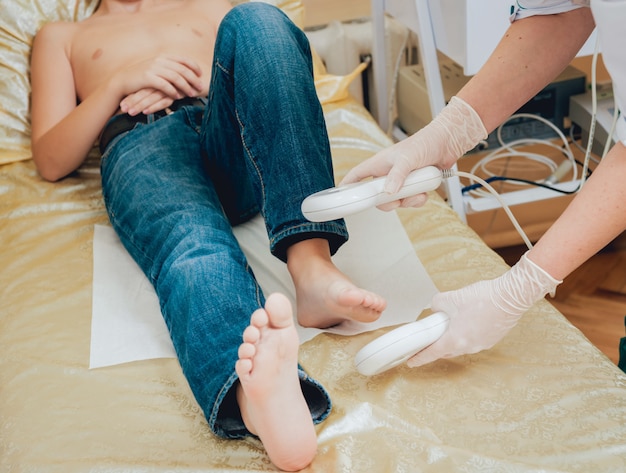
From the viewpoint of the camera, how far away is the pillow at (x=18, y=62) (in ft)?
5.20

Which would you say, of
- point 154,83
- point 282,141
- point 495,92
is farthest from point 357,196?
point 154,83

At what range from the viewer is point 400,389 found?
92 cm

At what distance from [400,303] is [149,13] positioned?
3.18 ft

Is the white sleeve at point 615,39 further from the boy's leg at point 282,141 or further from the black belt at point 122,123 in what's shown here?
the black belt at point 122,123

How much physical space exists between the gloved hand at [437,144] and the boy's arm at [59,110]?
1.91 ft

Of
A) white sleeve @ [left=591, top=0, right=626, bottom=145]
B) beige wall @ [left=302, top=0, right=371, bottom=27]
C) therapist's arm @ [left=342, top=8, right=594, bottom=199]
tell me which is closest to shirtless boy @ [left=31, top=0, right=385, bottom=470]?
therapist's arm @ [left=342, top=8, right=594, bottom=199]

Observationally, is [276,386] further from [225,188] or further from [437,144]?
[225,188]

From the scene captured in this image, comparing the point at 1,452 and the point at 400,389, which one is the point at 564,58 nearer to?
the point at 400,389

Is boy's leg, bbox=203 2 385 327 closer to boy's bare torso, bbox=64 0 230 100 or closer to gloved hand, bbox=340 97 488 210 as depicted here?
gloved hand, bbox=340 97 488 210

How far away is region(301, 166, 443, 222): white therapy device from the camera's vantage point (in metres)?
0.93

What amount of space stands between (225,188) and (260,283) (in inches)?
8.7

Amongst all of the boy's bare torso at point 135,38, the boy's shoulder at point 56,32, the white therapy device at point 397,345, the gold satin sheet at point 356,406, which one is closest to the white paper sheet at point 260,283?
the gold satin sheet at point 356,406

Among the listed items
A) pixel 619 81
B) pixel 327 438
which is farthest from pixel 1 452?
pixel 619 81

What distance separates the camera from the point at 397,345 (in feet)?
2.88
